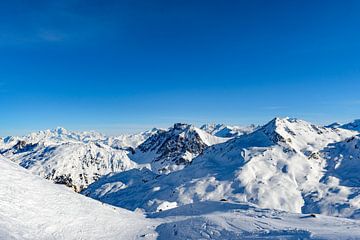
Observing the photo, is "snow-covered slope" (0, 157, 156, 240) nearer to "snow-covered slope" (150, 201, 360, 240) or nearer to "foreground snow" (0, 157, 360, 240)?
"foreground snow" (0, 157, 360, 240)

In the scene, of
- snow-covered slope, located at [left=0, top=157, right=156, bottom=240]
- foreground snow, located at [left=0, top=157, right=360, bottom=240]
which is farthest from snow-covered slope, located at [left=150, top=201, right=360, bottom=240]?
snow-covered slope, located at [left=0, top=157, right=156, bottom=240]

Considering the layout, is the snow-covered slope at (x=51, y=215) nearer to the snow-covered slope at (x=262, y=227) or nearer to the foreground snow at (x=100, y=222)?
the foreground snow at (x=100, y=222)

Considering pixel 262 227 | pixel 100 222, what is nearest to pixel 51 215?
pixel 100 222

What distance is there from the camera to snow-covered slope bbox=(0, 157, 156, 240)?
27.8m

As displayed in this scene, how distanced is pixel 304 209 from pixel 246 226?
178 m

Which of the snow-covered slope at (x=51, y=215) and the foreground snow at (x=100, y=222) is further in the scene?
the snow-covered slope at (x=51, y=215)

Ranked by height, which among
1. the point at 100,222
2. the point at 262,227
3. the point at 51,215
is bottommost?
the point at 100,222

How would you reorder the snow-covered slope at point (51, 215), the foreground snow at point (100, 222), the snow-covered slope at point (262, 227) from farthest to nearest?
1. the snow-covered slope at point (51, 215)
2. the foreground snow at point (100, 222)
3. the snow-covered slope at point (262, 227)

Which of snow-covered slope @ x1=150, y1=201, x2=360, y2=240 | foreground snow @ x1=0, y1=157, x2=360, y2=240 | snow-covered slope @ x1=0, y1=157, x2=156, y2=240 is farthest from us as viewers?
Answer: snow-covered slope @ x1=0, y1=157, x2=156, y2=240

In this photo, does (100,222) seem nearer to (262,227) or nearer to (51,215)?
(51,215)

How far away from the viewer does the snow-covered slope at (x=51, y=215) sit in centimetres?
2778

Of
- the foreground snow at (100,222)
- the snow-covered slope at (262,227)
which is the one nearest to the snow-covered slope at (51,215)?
the foreground snow at (100,222)

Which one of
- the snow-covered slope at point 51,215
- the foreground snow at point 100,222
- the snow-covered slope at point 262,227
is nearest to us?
the snow-covered slope at point 262,227

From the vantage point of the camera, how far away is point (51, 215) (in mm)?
31234
